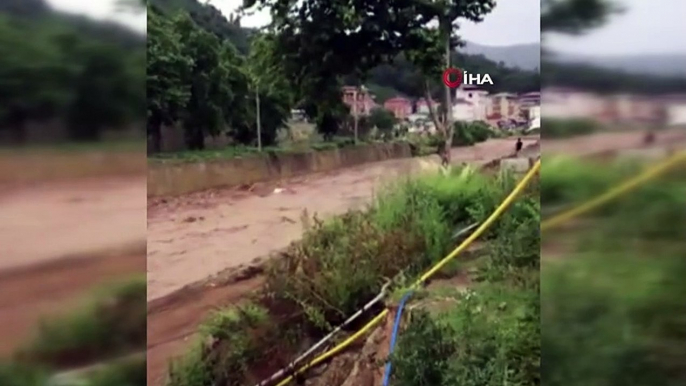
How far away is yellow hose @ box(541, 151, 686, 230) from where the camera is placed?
3.29m

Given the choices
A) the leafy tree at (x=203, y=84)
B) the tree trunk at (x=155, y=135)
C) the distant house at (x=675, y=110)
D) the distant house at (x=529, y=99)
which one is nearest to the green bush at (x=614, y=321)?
the distant house at (x=675, y=110)

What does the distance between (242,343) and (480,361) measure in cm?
91

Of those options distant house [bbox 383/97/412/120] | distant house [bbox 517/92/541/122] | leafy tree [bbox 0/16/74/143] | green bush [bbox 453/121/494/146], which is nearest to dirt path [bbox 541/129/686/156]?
distant house [bbox 517/92/541/122]

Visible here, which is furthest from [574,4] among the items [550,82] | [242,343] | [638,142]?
[242,343]

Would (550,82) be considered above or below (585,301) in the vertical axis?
above

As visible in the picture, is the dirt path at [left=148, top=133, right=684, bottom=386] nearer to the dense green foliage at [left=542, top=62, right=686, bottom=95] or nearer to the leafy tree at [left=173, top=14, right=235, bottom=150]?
the leafy tree at [left=173, top=14, right=235, bottom=150]

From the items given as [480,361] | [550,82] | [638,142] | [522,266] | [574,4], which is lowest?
[480,361]

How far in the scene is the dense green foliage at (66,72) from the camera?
2.67 m

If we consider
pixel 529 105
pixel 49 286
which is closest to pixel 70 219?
pixel 49 286

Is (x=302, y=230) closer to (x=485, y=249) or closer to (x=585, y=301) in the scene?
(x=485, y=249)

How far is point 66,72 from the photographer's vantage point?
9.04 ft

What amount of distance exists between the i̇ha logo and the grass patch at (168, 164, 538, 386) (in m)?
0.34

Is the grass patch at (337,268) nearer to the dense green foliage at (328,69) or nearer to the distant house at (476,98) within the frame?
the distant house at (476,98)

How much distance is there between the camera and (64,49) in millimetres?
2750
